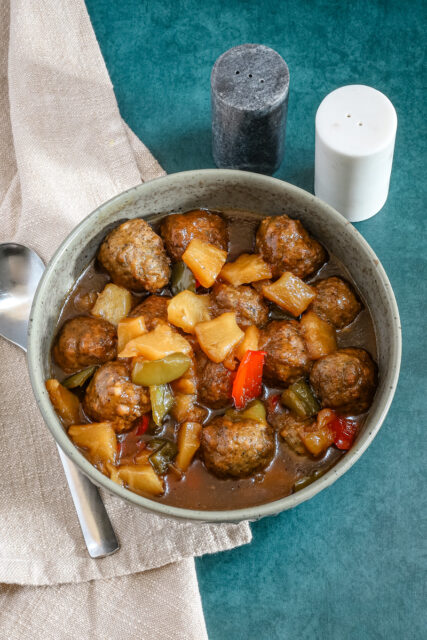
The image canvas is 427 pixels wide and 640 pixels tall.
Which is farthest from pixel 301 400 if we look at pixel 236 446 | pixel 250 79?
pixel 250 79

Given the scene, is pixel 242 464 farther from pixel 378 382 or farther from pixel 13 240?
pixel 13 240

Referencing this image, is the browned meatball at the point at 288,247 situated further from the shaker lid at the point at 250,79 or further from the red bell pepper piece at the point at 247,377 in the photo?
the shaker lid at the point at 250,79

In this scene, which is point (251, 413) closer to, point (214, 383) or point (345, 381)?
point (214, 383)

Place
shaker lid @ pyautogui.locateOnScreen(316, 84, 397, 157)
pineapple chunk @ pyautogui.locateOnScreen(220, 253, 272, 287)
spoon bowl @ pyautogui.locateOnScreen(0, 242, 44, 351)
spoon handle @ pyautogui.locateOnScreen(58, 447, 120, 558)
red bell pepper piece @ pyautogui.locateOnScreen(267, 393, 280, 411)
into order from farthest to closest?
1. spoon bowl @ pyautogui.locateOnScreen(0, 242, 44, 351)
2. shaker lid @ pyautogui.locateOnScreen(316, 84, 397, 157)
3. spoon handle @ pyautogui.locateOnScreen(58, 447, 120, 558)
4. pineapple chunk @ pyautogui.locateOnScreen(220, 253, 272, 287)
5. red bell pepper piece @ pyautogui.locateOnScreen(267, 393, 280, 411)

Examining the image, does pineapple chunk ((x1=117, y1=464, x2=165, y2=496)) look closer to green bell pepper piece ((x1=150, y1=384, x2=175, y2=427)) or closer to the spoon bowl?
green bell pepper piece ((x1=150, y1=384, x2=175, y2=427))

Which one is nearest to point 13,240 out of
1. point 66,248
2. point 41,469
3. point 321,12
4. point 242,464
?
point 66,248

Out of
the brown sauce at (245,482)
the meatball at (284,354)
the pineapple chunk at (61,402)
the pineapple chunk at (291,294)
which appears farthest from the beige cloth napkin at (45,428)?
the pineapple chunk at (291,294)

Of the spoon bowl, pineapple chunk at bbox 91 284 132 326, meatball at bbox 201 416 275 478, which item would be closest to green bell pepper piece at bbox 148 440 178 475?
meatball at bbox 201 416 275 478
